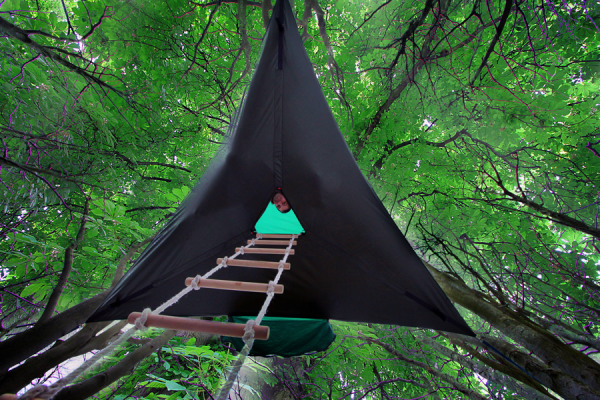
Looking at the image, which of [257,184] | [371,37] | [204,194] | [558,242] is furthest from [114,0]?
[558,242]

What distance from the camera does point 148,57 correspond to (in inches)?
89.7

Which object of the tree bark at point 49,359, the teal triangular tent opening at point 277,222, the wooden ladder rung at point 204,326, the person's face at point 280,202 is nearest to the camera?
the wooden ladder rung at point 204,326

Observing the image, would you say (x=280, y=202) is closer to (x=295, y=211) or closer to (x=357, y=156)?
(x=295, y=211)

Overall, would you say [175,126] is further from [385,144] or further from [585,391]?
[585,391]

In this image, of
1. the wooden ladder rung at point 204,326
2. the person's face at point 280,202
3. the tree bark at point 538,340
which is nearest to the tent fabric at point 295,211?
the person's face at point 280,202

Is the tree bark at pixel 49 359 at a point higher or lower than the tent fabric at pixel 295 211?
lower

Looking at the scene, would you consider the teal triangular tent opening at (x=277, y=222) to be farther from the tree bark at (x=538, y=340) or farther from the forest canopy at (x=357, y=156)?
the tree bark at (x=538, y=340)

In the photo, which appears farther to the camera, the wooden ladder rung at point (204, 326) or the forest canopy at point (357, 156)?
the forest canopy at point (357, 156)

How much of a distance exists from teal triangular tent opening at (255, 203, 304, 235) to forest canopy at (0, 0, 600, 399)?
2.73 ft

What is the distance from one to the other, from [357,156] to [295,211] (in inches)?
71.9

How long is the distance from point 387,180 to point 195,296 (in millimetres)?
2510

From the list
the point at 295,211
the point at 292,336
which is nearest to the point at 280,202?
the point at 295,211

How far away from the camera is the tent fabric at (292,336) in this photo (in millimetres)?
1963

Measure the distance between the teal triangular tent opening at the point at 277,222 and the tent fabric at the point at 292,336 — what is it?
0.82m
